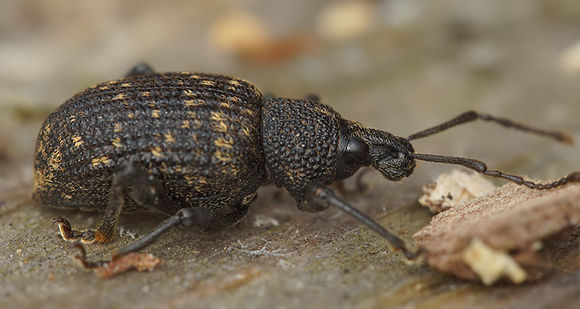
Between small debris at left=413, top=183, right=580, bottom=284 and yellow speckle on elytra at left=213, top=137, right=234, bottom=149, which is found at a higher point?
yellow speckle on elytra at left=213, top=137, right=234, bottom=149

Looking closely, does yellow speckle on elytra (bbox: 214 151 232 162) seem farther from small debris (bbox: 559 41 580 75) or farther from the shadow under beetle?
small debris (bbox: 559 41 580 75)

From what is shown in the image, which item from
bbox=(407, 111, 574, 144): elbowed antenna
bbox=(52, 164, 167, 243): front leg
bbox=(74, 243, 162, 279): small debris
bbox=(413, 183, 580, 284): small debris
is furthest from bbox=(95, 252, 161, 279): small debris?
bbox=(407, 111, 574, 144): elbowed antenna

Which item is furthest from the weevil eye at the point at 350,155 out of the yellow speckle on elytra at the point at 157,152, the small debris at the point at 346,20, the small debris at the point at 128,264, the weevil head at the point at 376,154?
the small debris at the point at 346,20

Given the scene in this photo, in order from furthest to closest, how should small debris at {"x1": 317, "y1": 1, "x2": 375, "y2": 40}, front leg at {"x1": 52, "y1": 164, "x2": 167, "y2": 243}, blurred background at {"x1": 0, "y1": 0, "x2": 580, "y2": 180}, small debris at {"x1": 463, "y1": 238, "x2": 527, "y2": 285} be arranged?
1. small debris at {"x1": 317, "y1": 1, "x2": 375, "y2": 40}
2. blurred background at {"x1": 0, "y1": 0, "x2": 580, "y2": 180}
3. front leg at {"x1": 52, "y1": 164, "x2": 167, "y2": 243}
4. small debris at {"x1": 463, "y1": 238, "x2": 527, "y2": 285}

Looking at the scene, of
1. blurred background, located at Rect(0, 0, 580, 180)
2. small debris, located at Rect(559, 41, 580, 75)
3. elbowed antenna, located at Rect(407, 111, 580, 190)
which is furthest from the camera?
small debris, located at Rect(559, 41, 580, 75)

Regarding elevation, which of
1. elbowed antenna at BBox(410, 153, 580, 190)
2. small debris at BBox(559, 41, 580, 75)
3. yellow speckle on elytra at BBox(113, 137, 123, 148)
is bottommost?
yellow speckle on elytra at BBox(113, 137, 123, 148)

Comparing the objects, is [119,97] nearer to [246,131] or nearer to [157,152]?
[157,152]
